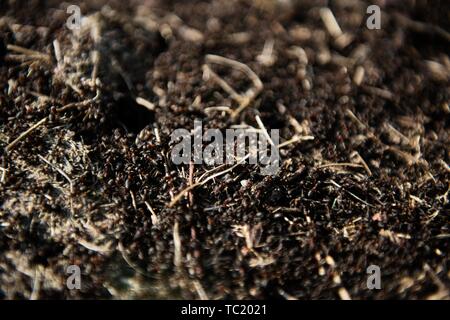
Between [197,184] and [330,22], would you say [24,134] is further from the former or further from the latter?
[330,22]

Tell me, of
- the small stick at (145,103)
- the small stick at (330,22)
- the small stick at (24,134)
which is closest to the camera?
the small stick at (24,134)

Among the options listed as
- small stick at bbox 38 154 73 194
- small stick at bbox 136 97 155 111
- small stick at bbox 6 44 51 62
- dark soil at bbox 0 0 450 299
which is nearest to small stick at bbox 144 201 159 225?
dark soil at bbox 0 0 450 299

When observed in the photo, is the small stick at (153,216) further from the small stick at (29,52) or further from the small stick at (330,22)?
the small stick at (330,22)

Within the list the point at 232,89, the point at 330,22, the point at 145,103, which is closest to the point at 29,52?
the point at 145,103

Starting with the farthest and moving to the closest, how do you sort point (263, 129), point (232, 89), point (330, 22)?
1. point (330, 22)
2. point (232, 89)
3. point (263, 129)

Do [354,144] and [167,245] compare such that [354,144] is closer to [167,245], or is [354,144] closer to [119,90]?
[167,245]

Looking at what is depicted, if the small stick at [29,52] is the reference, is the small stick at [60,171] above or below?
below

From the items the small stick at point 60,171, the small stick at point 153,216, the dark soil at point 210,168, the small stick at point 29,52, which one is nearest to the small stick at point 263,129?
the dark soil at point 210,168

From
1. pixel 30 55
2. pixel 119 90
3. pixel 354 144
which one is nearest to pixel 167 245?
pixel 119 90

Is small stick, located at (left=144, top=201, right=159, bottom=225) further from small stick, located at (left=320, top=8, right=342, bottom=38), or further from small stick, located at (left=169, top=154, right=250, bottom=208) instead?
small stick, located at (left=320, top=8, right=342, bottom=38)
